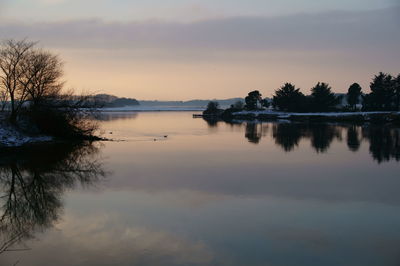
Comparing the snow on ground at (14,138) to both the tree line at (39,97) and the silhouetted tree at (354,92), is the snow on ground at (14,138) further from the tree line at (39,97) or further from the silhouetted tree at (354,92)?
the silhouetted tree at (354,92)

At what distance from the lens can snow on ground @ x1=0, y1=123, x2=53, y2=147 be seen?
2813 cm

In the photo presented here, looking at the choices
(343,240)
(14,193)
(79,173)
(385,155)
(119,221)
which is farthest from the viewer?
(385,155)

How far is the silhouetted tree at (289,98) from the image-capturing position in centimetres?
9488

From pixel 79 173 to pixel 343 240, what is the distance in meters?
13.8

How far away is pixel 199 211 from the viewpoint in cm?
1230

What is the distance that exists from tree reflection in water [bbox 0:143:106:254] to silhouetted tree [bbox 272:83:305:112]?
2953 inches

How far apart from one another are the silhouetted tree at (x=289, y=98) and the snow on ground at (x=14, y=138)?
73.5m

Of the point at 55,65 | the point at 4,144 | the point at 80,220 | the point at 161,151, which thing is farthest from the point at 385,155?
the point at 55,65

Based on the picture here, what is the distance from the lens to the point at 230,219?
11.5 meters

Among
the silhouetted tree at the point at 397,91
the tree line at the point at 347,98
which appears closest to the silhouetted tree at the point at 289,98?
the tree line at the point at 347,98

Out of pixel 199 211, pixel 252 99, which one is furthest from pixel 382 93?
pixel 199 211

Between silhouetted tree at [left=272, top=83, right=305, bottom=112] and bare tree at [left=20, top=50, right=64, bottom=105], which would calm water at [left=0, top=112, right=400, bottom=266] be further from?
silhouetted tree at [left=272, top=83, right=305, bottom=112]

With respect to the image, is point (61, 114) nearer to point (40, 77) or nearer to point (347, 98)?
point (40, 77)

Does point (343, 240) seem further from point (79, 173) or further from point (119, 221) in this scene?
point (79, 173)
